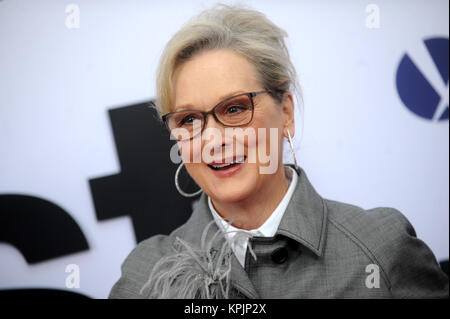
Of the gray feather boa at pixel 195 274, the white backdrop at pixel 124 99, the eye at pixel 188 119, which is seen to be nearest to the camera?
the gray feather boa at pixel 195 274

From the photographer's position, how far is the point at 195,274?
38.5 inches

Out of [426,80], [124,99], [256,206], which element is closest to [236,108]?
[256,206]

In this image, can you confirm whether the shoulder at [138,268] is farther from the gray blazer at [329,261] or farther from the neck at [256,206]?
the neck at [256,206]

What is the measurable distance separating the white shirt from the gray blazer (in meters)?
0.03

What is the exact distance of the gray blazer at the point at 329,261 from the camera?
3.32 ft

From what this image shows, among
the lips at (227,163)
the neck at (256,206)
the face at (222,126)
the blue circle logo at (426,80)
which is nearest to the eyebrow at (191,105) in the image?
the face at (222,126)

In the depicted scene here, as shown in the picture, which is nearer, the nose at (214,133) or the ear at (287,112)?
the nose at (214,133)

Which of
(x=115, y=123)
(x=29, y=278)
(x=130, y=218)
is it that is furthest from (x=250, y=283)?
(x=29, y=278)

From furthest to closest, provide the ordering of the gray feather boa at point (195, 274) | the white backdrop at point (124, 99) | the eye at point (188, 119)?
the white backdrop at point (124, 99), the eye at point (188, 119), the gray feather boa at point (195, 274)

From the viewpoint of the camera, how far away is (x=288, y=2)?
1.41 meters

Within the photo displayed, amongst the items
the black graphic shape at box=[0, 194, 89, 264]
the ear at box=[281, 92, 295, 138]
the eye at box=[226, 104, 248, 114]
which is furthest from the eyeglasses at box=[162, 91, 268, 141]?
the black graphic shape at box=[0, 194, 89, 264]

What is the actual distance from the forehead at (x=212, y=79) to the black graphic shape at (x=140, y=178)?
1.30 feet
